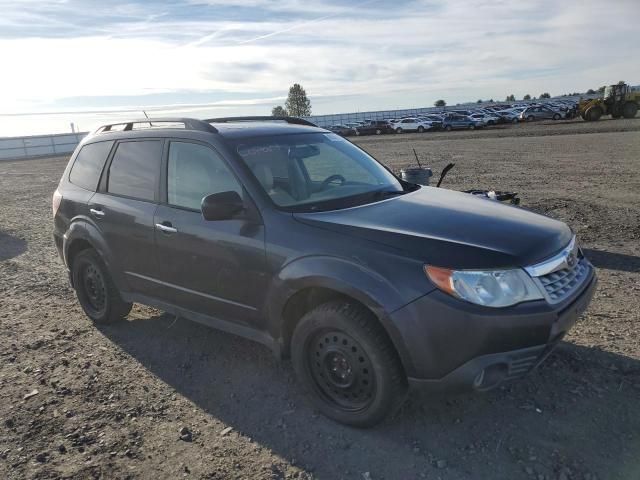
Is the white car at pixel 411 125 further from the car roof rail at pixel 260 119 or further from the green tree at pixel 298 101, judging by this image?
the green tree at pixel 298 101

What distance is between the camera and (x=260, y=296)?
368 centimetres

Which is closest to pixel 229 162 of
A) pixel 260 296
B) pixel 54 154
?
pixel 260 296

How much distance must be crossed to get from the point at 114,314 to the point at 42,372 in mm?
877

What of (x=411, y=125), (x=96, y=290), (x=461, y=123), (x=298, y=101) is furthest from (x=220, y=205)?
(x=298, y=101)

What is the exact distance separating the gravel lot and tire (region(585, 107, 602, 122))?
37.6m

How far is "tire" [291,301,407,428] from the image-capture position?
317 cm

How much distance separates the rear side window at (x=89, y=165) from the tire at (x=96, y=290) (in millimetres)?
666

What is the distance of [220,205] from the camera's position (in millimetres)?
3537

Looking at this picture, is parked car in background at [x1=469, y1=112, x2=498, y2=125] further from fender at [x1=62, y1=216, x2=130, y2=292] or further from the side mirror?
the side mirror

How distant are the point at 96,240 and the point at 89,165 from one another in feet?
2.77

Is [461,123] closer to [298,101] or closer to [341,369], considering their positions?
[341,369]

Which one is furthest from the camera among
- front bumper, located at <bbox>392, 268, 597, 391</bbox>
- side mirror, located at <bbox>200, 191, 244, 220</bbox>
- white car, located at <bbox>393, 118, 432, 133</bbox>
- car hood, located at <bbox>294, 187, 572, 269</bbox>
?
white car, located at <bbox>393, 118, 432, 133</bbox>

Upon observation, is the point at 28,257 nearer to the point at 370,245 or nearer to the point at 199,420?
the point at 199,420

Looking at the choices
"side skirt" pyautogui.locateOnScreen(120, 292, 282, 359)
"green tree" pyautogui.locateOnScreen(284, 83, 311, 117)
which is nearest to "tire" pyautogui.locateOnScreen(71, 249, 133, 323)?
"side skirt" pyautogui.locateOnScreen(120, 292, 282, 359)
